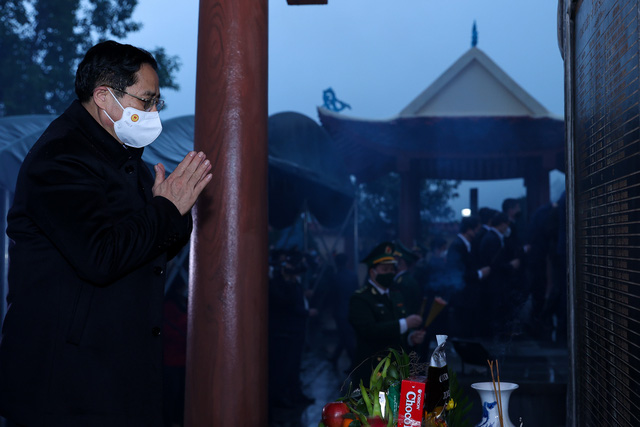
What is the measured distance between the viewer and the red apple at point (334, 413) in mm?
1909

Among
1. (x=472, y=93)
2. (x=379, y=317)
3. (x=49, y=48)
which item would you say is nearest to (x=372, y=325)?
(x=379, y=317)

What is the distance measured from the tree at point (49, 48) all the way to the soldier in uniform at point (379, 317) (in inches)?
579

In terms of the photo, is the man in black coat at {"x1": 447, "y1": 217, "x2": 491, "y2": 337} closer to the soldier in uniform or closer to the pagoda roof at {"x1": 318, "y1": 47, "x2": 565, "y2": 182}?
the soldier in uniform

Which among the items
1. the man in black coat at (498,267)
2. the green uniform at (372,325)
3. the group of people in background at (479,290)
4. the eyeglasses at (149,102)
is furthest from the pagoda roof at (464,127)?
the eyeglasses at (149,102)

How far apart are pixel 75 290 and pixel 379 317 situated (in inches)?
154

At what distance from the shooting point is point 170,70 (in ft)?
64.3

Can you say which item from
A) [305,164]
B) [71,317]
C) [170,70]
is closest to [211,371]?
[71,317]

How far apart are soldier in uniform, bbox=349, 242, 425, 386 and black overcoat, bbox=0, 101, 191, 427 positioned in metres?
3.46

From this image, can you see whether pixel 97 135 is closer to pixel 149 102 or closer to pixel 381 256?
pixel 149 102

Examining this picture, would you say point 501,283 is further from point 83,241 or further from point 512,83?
point 83,241

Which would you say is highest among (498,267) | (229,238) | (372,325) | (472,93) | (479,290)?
(472,93)

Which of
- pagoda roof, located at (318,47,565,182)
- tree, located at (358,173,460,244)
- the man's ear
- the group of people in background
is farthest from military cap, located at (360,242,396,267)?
tree, located at (358,173,460,244)

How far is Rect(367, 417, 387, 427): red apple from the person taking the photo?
1793 millimetres

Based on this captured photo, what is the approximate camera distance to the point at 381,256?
5738 millimetres
